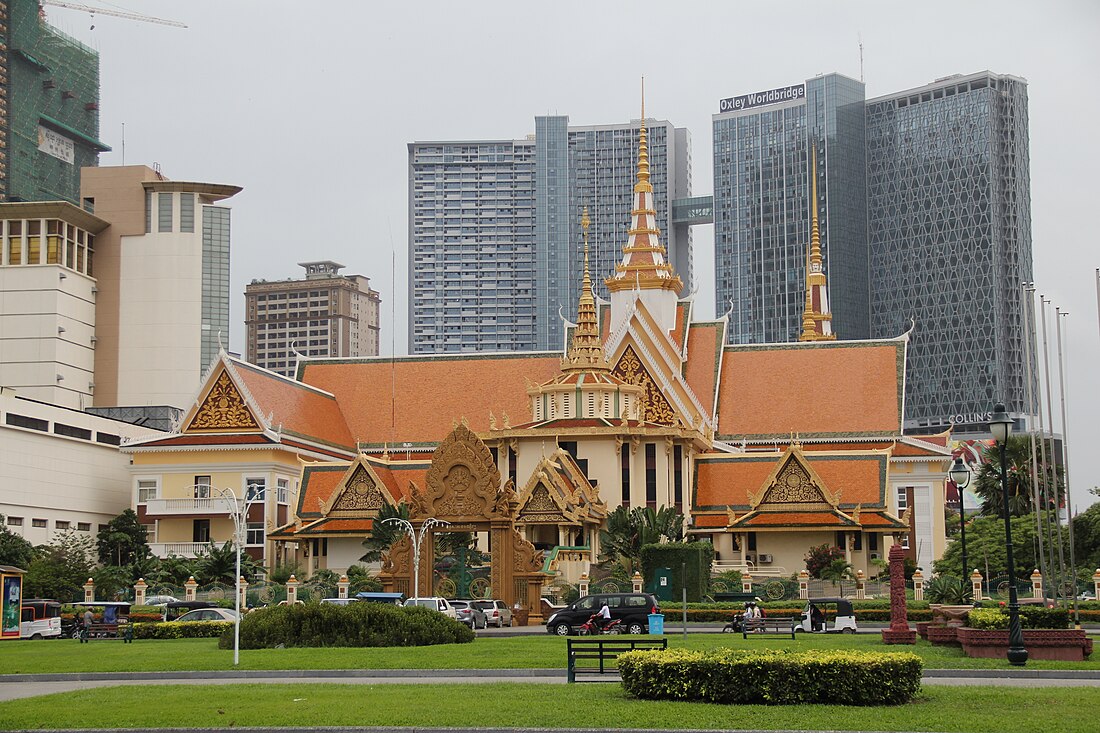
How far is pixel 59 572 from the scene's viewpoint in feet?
198

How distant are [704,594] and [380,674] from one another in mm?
25580

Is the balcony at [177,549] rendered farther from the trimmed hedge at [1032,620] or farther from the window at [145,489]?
the trimmed hedge at [1032,620]

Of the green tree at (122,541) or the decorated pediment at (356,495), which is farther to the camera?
the green tree at (122,541)

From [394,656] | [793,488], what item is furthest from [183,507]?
[394,656]

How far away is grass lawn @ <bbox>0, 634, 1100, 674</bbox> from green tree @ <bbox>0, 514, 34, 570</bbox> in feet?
78.2

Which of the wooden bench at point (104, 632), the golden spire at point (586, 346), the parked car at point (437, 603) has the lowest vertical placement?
the wooden bench at point (104, 632)

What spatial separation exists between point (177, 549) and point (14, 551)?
749 centimetres

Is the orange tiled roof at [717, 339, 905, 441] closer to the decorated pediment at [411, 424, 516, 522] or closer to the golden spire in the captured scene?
the golden spire

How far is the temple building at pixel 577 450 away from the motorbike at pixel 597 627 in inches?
395

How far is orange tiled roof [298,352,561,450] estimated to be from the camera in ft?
254

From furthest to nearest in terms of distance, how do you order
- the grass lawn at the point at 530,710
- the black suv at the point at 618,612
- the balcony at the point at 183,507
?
the balcony at the point at 183,507
the black suv at the point at 618,612
the grass lawn at the point at 530,710

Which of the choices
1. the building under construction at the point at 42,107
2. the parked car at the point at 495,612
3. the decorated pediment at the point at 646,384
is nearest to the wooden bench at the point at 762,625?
the parked car at the point at 495,612

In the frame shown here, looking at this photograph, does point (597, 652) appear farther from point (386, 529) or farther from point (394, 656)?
point (386, 529)

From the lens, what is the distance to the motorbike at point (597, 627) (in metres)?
40.4
